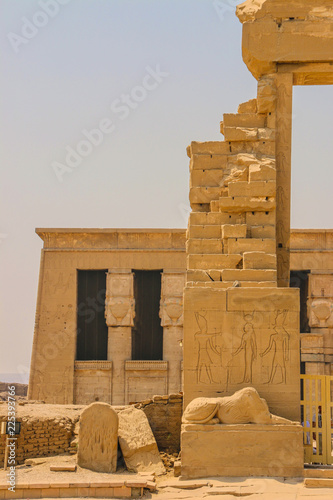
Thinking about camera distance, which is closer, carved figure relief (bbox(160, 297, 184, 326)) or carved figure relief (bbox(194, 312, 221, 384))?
carved figure relief (bbox(194, 312, 221, 384))

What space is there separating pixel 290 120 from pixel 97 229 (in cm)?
1135

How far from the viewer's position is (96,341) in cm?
2477

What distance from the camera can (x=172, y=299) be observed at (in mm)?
24297

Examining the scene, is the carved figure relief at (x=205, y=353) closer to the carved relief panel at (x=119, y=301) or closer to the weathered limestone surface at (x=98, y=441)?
the weathered limestone surface at (x=98, y=441)

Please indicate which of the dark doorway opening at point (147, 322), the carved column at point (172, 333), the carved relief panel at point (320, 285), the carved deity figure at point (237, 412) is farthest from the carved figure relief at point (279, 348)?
the dark doorway opening at point (147, 322)

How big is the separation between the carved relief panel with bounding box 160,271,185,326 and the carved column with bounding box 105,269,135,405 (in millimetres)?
996

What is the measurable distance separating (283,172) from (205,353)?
4.03 metres

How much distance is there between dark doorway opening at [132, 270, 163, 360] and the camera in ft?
80.9

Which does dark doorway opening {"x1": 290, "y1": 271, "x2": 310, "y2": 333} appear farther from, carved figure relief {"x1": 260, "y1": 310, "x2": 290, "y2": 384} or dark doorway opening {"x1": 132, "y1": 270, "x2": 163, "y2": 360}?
carved figure relief {"x1": 260, "y1": 310, "x2": 290, "y2": 384}

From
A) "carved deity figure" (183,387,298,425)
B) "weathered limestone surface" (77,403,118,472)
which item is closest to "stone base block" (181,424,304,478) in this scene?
"carved deity figure" (183,387,298,425)

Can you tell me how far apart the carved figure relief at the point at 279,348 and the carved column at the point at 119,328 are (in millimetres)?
12008

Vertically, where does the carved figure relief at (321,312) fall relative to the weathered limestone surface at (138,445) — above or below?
above

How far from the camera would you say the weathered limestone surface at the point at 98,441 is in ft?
40.5

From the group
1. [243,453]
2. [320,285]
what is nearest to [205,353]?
[243,453]
